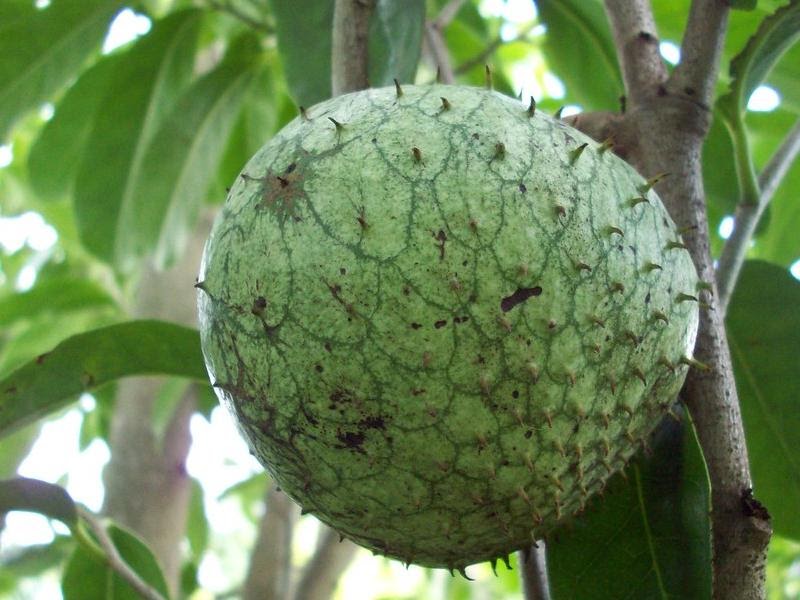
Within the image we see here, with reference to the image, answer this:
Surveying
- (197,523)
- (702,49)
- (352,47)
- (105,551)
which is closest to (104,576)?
(105,551)

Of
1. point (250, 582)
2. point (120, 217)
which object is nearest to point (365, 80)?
point (120, 217)

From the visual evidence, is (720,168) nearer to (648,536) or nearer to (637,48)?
(637,48)

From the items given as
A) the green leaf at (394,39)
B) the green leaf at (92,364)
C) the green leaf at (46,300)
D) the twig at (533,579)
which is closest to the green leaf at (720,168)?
the green leaf at (394,39)

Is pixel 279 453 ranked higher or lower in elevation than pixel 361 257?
lower

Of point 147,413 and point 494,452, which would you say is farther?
point 147,413

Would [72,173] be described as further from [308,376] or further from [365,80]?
[308,376]

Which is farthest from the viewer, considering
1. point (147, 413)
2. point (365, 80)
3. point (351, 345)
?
point (147, 413)

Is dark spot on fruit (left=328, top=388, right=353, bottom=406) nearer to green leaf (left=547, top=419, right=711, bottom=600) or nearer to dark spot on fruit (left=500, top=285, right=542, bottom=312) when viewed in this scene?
dark spot on fruit (left=500, top=285, right=542, bottom=312)

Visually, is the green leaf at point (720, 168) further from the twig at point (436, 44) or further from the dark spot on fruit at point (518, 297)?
the dark spot on fruit at point (518, 297)

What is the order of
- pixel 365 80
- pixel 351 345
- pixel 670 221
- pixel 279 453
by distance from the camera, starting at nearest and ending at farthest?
1. pixel 351 345
2. pixel 279 453
3. pixel 670 221
4. pixel 365 80
